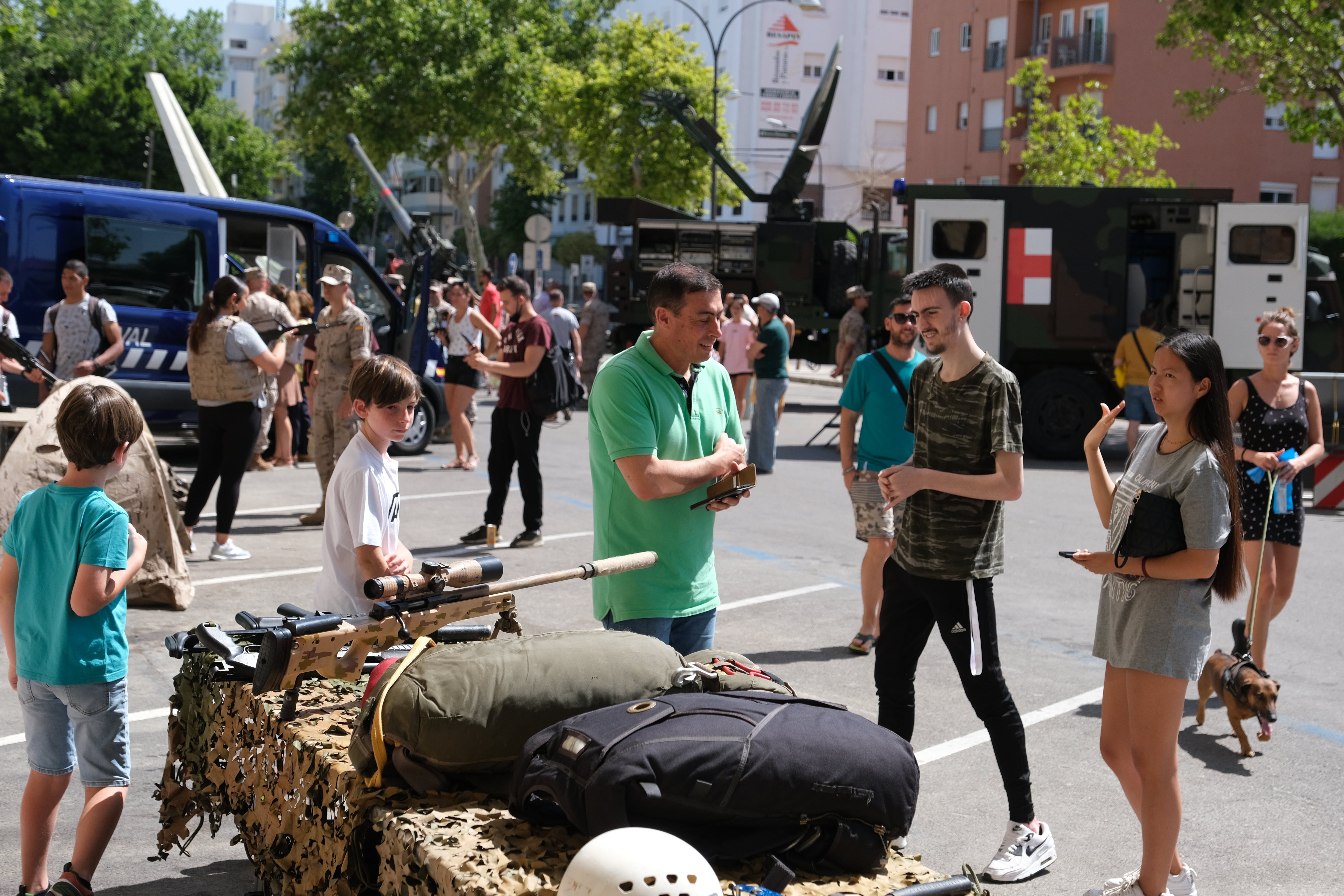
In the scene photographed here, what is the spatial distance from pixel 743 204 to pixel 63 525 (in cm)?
6033

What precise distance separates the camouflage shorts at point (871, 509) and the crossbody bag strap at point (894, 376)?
44 cm

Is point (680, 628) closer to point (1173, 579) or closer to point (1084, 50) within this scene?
point (1173, 579)

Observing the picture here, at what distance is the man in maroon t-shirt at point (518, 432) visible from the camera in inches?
352

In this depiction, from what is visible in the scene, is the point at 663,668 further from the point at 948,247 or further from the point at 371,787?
the point at 948,247

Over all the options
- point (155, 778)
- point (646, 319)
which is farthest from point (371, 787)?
point (646, 319)

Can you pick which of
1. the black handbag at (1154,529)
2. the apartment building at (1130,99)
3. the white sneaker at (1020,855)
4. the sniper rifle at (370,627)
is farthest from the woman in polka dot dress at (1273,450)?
the apartment building at (1130,99)

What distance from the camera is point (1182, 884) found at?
374 cm

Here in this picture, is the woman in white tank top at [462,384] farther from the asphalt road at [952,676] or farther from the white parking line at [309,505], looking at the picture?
the white parking line at [309,505]

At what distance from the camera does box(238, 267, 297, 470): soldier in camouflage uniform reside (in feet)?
35.4

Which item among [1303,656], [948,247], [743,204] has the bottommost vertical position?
[1303,656]

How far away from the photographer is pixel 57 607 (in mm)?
3350

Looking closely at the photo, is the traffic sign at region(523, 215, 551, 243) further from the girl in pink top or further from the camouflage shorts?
the camouflage shorts

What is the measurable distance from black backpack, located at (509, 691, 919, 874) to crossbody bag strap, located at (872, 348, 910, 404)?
3702mm

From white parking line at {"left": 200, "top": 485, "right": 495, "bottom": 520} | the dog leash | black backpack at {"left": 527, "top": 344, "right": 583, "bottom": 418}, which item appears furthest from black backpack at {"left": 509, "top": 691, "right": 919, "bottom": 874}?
white parking line at {"left": 200, "top": 485, "right": 495, "bottom": 520}
